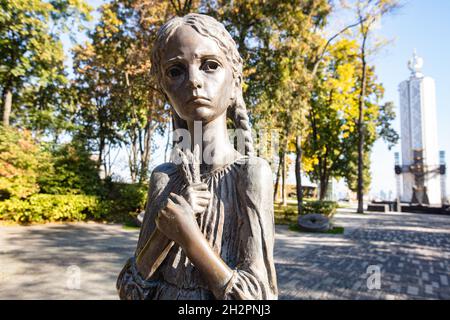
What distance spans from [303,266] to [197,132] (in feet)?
21.7

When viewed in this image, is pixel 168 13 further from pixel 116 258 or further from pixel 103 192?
pixel 116 258

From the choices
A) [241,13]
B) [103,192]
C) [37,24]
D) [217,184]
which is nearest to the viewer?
[217,184]

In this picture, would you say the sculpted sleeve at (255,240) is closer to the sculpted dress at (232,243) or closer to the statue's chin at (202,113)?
the sculpted dress at (232,243)

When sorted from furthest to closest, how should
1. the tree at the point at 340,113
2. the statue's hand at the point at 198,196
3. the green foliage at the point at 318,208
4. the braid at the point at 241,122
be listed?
the tree at the point at 340,113 < the green foliage at the point at 318,208 < the braid at the point at 241,122 < the statue's hand at the point at 198,196

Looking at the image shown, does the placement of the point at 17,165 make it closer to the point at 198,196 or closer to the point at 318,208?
the point at 318,208

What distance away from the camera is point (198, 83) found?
1.58m

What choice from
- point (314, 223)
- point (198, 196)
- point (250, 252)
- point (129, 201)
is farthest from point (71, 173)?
point (250, 252)

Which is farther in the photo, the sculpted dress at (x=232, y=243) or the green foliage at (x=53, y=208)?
the green foliage at (x=53, y=208)

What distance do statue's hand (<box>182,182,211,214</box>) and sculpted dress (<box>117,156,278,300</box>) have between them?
A: 93mm

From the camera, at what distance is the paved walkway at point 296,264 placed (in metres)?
5.45

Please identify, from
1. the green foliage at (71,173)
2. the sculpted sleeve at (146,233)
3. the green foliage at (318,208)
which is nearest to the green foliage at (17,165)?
the green foliage at (71,173)

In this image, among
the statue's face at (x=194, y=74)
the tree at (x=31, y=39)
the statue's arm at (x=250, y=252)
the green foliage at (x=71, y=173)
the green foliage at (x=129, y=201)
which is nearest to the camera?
the statue's arm at (x=250, y=252)

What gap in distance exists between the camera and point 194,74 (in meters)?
1.58
